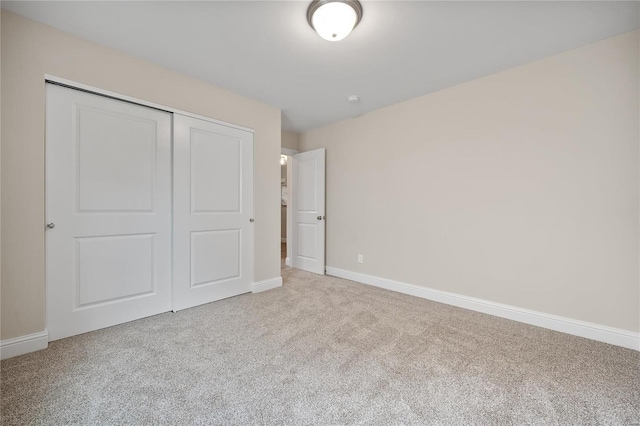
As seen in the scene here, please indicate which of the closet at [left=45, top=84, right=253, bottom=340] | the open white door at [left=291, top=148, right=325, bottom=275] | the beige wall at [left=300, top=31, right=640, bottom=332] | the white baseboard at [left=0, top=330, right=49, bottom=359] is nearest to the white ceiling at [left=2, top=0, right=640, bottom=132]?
the beige wall at [left=300, top=31, right=640, bottom=332]

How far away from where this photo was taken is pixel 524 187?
95.6 inches

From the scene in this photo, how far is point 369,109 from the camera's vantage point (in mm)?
3537

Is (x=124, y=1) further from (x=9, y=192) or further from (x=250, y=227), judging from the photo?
(x=250, y=227)

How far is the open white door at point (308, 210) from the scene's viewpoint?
415cm

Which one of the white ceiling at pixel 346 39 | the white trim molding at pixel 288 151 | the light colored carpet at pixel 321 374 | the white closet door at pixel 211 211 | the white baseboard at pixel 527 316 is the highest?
the white ceiling at pixel 346 39

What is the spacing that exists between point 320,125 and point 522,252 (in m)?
3.12

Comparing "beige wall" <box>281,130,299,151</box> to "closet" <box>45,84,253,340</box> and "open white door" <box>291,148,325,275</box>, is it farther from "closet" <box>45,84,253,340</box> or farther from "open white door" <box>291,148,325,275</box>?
"closet" <box>45,84,253,340</box>

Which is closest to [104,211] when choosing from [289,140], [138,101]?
[138,101]

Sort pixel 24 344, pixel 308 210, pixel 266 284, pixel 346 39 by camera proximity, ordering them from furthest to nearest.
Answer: pixel 308 210, pixel 266 284, pixel 346 39, pixel 24 344

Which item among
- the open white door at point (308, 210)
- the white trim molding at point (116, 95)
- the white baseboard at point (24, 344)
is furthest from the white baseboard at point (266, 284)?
the white trim molding at point (116, 95)

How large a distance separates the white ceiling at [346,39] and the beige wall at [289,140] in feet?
5.29

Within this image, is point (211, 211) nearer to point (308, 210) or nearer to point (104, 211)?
point (104, 211)

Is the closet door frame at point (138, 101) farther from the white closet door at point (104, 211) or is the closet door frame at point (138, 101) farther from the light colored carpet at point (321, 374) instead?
the light colored carpet at point (321, 374)

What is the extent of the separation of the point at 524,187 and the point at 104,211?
12.2 feet
